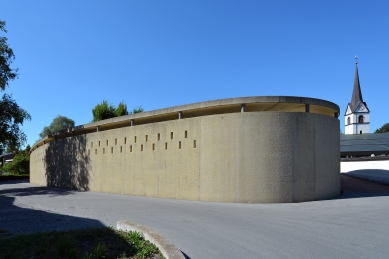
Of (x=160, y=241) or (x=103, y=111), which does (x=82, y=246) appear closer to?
(x=160, y=241)

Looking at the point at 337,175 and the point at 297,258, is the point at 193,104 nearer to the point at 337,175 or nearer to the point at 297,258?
the point at 337,175

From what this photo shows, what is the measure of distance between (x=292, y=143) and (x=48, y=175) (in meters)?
22.9

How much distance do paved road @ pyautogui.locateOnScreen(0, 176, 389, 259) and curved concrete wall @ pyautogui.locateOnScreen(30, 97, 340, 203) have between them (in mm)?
879

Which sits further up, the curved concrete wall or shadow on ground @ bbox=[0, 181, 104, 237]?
the curved concrete wall

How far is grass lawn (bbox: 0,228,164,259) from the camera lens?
→ 510 centimetres

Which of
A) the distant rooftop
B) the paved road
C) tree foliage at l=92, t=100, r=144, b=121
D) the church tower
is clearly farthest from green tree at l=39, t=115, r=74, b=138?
the church tower

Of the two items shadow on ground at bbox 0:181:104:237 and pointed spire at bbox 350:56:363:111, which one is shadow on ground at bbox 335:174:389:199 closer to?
shadow on ground at bbox 0:181:104:237

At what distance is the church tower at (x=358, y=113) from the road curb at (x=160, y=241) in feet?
205

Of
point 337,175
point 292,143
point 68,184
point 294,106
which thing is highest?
point 294,106

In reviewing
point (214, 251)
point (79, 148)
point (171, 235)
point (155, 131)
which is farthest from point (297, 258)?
point (79, 148)

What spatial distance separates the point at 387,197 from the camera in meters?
14.1

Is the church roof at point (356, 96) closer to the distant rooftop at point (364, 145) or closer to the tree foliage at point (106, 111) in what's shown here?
the distant rooftop at point (364, 145)

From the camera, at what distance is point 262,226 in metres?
8.06

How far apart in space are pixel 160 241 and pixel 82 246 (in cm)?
139
